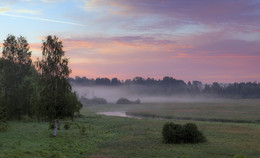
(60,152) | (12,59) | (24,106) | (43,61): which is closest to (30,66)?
(12,59)

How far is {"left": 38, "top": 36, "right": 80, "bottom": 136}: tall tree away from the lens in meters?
39.2

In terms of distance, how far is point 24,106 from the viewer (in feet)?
212

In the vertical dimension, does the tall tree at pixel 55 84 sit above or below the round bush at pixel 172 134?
above

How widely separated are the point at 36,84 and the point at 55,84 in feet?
94.1

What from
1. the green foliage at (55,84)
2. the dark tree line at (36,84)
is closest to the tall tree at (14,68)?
the dark tree line at (36,84)

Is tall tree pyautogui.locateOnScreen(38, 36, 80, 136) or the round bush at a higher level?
tall tree pyautogui.locateOnScreen(38, 36, 80, 136)

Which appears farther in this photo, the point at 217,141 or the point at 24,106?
the point at 24,106

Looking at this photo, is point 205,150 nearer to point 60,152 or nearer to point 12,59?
point 60,152

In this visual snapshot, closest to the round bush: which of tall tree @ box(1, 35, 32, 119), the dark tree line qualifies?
the dark tree line

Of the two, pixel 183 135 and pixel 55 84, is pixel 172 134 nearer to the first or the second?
pixel 183 135

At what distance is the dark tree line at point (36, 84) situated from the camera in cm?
3934

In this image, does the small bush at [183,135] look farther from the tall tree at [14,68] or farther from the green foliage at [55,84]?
the tall tree at [14,68]

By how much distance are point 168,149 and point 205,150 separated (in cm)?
→ 473

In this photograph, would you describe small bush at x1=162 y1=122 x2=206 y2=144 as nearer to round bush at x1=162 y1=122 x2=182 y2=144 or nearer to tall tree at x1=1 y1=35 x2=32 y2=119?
round bush at x1=162 y1=122 x2=182 y2=144
